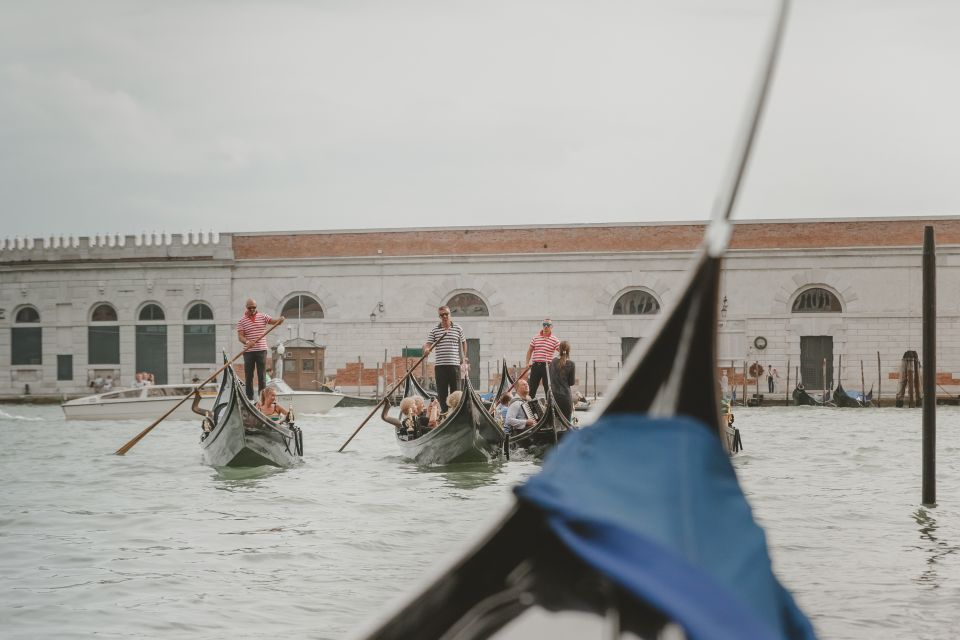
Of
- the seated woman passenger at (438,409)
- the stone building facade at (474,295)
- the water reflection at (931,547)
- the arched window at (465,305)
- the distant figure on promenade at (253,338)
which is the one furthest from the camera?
the arched window at (465,305)

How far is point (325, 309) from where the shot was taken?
20.9 meters

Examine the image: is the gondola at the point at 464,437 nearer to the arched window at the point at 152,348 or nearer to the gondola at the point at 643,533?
the gondola at the point at 643,533

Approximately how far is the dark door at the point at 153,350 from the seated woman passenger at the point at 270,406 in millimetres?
14114

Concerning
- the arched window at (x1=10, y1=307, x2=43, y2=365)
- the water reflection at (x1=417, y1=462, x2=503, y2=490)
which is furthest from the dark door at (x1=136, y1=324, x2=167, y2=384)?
the water reflection at (x1=417, y1=462, x2=503, y2=490)

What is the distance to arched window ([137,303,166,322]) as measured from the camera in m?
21.2

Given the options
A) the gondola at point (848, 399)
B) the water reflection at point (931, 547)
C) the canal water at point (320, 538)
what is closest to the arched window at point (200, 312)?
the gondola at point (848, 399)

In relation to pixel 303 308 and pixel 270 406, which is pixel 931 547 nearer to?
pixel 270 406

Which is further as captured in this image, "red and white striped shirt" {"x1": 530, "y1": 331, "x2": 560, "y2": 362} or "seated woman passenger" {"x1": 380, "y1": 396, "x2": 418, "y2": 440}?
"red and white striped shirt" {"x1": 530, "y1": 331, "x2": 560, "y2": 362}

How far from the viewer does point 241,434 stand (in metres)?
6.90

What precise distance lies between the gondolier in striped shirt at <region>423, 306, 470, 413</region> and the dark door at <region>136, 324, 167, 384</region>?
14.3 m

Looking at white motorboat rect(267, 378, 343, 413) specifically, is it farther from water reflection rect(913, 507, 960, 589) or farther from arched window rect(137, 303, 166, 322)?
water reflection rect(913, 507, 960, 589)

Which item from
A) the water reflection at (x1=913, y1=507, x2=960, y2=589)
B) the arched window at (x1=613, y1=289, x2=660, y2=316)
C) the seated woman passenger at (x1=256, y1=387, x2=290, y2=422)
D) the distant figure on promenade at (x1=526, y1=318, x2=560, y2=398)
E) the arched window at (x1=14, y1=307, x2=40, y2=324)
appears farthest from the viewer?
the arched window at (x1=14, y1=307, x2=40, y2=324)

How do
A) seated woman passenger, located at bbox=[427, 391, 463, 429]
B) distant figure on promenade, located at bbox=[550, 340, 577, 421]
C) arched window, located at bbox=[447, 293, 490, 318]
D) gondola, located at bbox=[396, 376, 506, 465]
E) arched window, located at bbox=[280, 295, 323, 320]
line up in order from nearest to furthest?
1. gondola, located at bbox=[396, 376, 506, 465]
2. seated woman passenger, located at bbox=[427, 391, 463, 429]
3. distant figure on promenade, located at bbox=[550, 340, 577, 421]
4. arched window, located at bbox=[447, 293, 490, 318]
5. arched window, located at bbox=[280, 295, 323, 320]

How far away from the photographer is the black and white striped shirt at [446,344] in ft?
24.9
